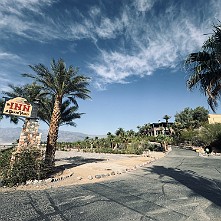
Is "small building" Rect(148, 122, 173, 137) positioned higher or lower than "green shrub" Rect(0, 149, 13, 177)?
higher

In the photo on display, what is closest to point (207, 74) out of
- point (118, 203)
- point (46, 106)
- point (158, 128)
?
point (118, 203)

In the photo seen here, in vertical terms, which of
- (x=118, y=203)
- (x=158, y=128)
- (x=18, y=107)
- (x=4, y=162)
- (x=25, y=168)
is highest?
(x=158, y=128)

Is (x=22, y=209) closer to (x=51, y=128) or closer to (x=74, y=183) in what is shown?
(x=74, y=183)

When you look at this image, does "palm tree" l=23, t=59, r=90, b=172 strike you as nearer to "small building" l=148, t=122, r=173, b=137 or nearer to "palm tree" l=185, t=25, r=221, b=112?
"palm tree" l=185, t=25, r=221, b=112

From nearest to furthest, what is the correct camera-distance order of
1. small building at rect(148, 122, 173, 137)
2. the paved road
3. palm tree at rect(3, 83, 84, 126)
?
the paved road → palm tree at rect(3, 83, 84, 126) → small building at rect(148, 122, 173, 137)

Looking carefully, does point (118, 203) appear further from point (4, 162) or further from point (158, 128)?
point (158, 128)

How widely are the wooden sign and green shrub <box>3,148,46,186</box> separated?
2.49 meters

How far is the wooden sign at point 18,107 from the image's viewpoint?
1266 cm

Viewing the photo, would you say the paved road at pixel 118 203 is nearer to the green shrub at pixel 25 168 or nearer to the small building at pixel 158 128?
the green shrub at pixel 25 168

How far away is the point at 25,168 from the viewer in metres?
11.2

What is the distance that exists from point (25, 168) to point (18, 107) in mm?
3917

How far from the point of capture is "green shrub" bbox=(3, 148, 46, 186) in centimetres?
1077

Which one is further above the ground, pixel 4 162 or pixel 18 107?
pixel 18 107

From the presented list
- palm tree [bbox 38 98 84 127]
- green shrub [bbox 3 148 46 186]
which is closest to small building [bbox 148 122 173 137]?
palm tree [bbox 38 98 84 127]
